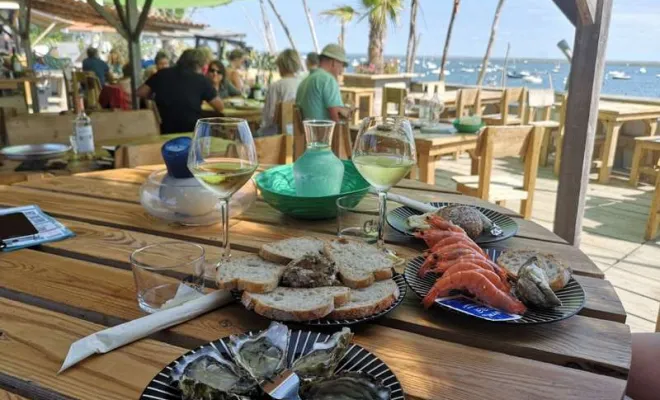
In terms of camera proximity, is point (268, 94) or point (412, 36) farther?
point (412, 36)

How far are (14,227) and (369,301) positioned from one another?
94 centimetres

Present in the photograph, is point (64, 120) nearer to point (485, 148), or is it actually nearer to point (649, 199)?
point (485, 148)

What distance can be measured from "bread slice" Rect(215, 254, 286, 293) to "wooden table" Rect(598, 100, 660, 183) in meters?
5.91

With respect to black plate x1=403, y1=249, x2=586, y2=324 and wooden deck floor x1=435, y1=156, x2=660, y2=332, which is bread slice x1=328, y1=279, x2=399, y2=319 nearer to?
black plate x1=403, y1=249, x2=586, y2=324

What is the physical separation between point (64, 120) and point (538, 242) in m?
2.63

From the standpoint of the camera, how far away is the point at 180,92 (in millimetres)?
4723

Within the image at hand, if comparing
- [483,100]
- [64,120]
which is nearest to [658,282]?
[64,120]

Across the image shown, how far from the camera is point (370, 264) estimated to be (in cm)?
96

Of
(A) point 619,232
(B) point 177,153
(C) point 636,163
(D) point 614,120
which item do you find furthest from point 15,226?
(D) point 614,120

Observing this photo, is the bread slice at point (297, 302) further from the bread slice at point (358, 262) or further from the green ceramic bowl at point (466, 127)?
the green ceramic bowl at point (466, 127)

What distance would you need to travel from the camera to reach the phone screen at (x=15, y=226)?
1207 mm

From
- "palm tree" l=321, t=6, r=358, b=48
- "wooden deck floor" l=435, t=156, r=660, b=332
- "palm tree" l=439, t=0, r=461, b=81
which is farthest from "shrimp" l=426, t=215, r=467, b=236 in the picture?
"palm tree" l=321, t=6, r=358, b=48

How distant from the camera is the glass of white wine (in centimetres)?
106

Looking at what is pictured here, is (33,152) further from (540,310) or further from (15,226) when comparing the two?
(540,310)
